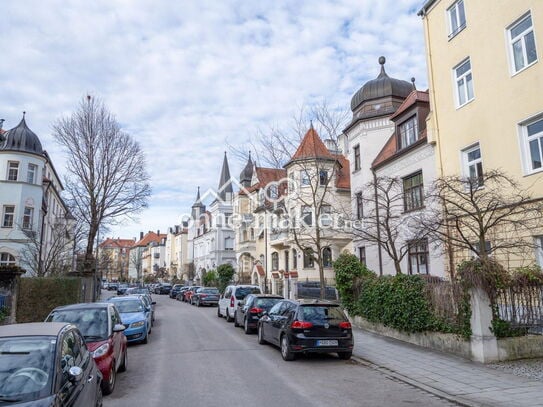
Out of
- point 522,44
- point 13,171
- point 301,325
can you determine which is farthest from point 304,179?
point 13,171

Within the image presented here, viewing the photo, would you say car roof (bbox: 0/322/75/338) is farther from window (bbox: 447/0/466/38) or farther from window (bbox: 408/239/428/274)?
window (bbox: 447/0/466/38)

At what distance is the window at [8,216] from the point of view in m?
33.2

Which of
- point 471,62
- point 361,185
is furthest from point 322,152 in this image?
point 471,62

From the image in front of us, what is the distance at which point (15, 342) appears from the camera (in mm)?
4852

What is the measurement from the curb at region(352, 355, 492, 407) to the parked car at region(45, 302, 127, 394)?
5704 mm

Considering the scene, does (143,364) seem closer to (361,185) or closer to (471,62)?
(471,62)

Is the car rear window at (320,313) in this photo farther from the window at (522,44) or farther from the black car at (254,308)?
the window at (522,44)

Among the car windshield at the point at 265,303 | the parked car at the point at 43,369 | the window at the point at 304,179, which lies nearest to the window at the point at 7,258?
the window at the point at 304,179

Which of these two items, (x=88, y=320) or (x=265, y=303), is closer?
(x=88, y=320)

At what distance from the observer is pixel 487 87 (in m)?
15.5

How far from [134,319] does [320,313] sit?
6.51 metres

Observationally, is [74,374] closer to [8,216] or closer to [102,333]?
[102,333]

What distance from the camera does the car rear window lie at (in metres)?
10.6

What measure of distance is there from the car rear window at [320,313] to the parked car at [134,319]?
5.88 meters
